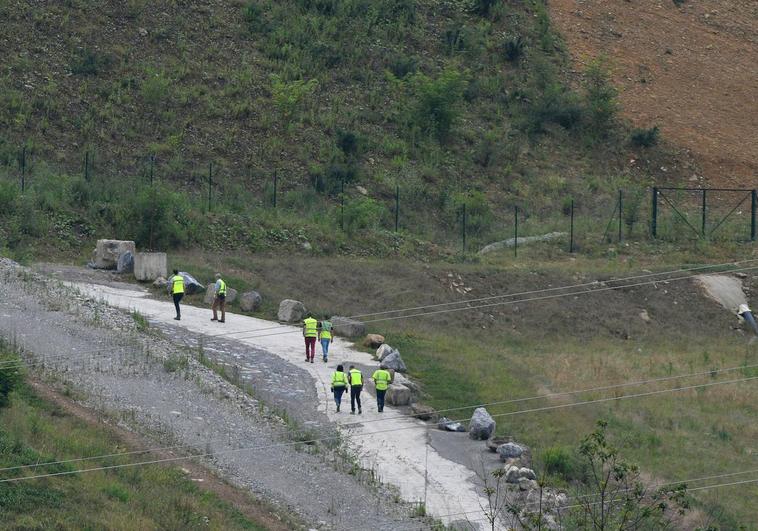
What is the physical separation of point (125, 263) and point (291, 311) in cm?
571

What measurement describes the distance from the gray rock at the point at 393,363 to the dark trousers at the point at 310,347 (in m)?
1.73

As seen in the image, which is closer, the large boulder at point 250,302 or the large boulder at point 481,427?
the large boulder at point 481,427

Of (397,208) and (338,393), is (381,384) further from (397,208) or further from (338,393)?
(397,208)

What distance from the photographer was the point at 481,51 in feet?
211

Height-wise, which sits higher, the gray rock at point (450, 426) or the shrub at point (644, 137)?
the shrub at point (644, 137)

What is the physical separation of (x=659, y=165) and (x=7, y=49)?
94.9ft

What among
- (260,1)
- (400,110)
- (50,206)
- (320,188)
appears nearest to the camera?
(50,206)

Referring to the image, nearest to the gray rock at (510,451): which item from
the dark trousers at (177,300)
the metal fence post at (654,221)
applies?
the dark trousers at (177,300)

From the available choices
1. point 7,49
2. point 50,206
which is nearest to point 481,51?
point 7,49

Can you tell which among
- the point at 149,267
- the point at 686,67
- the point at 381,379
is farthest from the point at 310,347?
the point at 686,67

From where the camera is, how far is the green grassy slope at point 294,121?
44.9 metres

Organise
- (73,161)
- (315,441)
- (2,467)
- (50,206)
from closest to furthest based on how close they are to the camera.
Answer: (2,467)
(315,441)
(50,206)
(73,161)

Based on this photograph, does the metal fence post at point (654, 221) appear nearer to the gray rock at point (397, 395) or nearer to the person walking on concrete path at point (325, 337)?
the person walking on concrete path at point (325, 337)

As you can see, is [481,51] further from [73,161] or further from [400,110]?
[73,161]
